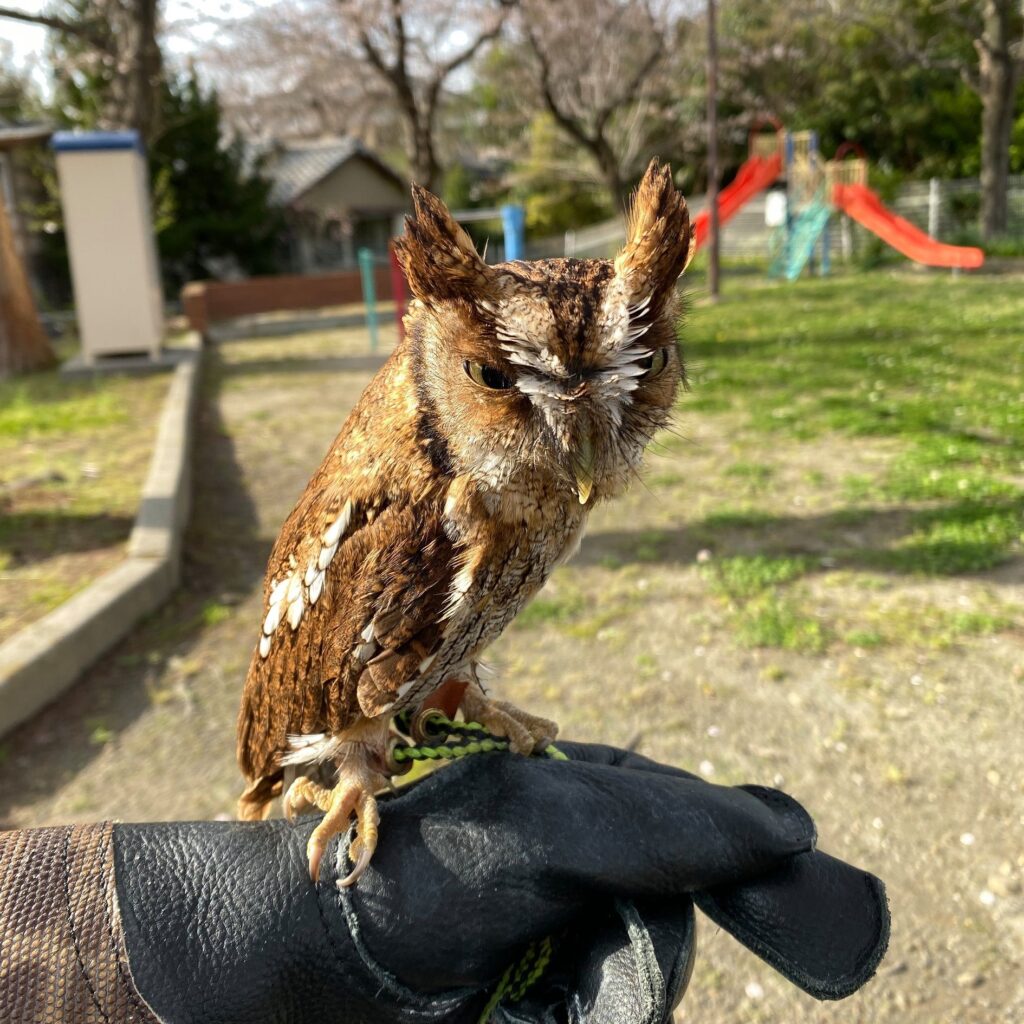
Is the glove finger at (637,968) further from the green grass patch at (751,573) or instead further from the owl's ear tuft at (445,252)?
the green grass patch at (751,573)

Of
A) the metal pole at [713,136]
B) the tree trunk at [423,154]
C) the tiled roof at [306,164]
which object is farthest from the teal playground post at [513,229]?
the tiled roof at [306,164]

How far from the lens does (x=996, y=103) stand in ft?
60.1

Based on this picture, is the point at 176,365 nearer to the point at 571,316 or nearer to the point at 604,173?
the point at 571,316

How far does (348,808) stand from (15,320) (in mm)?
11997

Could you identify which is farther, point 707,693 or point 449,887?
point 707,693

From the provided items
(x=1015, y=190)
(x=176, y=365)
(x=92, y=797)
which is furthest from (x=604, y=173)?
(x=92, y=797)

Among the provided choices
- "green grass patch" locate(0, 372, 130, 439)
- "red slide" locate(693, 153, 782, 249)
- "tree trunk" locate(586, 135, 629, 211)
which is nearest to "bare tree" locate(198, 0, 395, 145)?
"tree trunk" locate(586, 135, 629, 211)

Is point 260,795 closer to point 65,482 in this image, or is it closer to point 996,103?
point 65,482

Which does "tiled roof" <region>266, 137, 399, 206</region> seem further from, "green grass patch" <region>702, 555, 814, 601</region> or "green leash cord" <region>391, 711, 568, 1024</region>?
"green leash cord" <region>391, 711, 568, 1024</region>

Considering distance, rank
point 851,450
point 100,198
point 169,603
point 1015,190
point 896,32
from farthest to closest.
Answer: point 896,32 → point 1015,190 → point 100,198 → point 851,450 → point 169,603

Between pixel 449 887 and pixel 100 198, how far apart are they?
11.7 meters

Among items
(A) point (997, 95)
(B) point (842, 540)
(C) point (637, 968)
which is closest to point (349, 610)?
(C) point (637, 968)

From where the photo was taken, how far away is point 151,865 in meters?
1.27

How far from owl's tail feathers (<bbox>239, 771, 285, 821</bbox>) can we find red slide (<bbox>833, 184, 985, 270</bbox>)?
17.5 m
